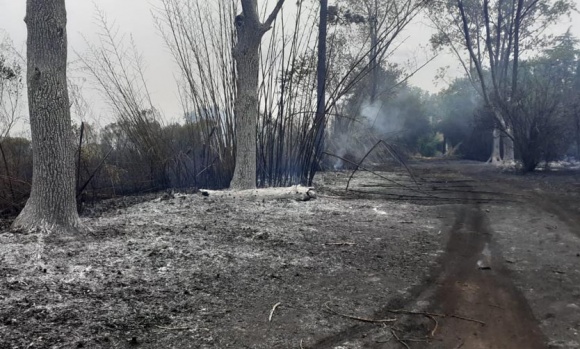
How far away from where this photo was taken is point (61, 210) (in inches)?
134

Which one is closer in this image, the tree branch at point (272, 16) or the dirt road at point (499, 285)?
the dirt road at point (499, 285)

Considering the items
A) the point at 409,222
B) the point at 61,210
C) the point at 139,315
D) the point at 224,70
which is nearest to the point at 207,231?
the point at 61,210

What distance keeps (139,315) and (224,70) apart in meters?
4.40

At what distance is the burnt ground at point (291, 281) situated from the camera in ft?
6.39

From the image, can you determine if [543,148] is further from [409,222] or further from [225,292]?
[225,292]

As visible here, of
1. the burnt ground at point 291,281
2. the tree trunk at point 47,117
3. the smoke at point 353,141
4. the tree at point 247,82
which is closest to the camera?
the burnt ground at point 291,281

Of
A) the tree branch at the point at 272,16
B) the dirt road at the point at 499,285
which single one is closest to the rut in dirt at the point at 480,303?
the dirt road at the point at 499,285

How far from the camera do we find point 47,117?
3.37 metres

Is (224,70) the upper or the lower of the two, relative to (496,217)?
upper

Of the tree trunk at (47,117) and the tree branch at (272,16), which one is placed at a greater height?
the tree branch at (272,16)

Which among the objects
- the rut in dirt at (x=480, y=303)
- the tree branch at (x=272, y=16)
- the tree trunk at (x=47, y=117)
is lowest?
the rut in dirt at (x=480, y=303)

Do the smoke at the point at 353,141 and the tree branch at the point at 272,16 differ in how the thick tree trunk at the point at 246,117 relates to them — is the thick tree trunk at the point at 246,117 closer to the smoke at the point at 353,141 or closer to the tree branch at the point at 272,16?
the tree branch at the point at 272,16

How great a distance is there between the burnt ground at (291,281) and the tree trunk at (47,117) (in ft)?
0.76

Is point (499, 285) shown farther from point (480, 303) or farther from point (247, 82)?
point (247, 82)
